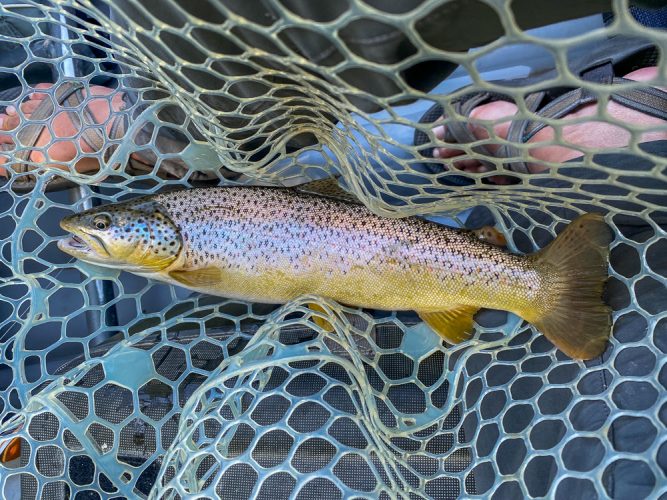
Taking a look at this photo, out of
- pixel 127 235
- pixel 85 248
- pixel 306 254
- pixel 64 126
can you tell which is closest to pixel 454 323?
pixel 306 254

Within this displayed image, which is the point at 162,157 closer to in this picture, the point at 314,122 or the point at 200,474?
the point at 314,122

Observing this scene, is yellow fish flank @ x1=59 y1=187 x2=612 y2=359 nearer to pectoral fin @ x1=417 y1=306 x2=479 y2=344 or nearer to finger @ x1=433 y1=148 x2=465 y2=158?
pectoral fin @ x1=417 y1=306 x2=479 y2=344

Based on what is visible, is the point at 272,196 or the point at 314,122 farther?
the point at 272,196

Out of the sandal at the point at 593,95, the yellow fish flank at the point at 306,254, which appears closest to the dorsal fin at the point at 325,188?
the yellow fish flank at the point at 306,254

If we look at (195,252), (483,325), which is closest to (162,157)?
(195,252)

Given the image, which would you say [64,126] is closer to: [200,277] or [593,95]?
[200,277]

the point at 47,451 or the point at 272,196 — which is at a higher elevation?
the point at 272,196
